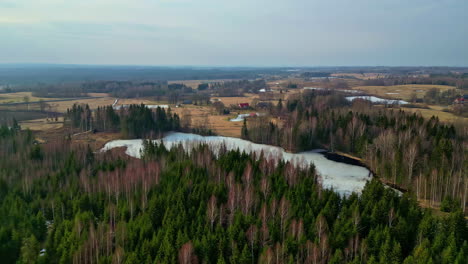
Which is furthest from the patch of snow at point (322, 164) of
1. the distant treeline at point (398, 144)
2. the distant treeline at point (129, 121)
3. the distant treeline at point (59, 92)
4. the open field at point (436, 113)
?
the distant treeline at point (59, 92)

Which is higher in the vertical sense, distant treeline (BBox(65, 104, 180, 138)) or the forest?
distant treeline (BBox(65, 104, 180, 138))

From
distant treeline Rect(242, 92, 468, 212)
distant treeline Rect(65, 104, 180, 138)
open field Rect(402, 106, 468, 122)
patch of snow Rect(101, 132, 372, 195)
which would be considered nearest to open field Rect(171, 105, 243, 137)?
distant treeline Rect(242, 92, 468, 212)

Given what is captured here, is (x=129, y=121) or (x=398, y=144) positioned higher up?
(x=129, y=121)

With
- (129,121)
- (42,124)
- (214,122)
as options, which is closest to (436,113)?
(214,122)

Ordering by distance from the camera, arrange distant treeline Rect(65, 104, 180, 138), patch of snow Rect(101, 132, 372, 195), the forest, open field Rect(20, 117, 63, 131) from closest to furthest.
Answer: the forest, patch of snow Rect(101, 132, 372, 195), distant treeline Rect(65, 104, 180, 138), open field Rect(20, 117, 63, 131)

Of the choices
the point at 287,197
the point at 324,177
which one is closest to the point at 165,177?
the point at 287,197

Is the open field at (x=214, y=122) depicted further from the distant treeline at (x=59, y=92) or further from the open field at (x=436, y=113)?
the distant treeline at (x=59, y=92)

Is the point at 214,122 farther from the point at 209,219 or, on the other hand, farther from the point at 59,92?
the point at 59,92

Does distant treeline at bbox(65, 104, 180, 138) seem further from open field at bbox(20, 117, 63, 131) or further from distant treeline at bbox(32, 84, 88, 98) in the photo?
distant treeline at bbox(32, 84, 88, 98)

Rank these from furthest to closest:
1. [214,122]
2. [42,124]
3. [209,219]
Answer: [214,122] → [42,124] → [209,219]

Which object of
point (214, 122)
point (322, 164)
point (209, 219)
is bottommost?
point (322, 164)

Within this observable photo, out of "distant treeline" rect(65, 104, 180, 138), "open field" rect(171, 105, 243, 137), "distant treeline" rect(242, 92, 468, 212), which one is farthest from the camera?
"open field" rect(171, 105, 243, 137)
